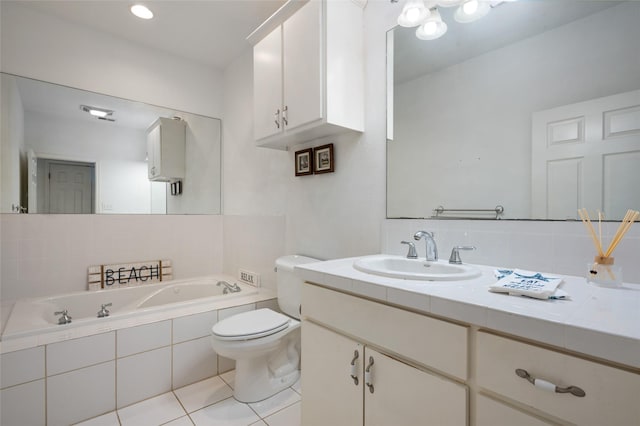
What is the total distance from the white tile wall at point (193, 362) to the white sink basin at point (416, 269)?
1.28 m

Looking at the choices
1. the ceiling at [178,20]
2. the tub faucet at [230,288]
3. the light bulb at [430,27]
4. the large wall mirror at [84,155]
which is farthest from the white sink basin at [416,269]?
the large wall mirror at [84,155]

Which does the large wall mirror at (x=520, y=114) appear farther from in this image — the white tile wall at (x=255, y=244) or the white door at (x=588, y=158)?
the white tile wall at (x=255, y=244)

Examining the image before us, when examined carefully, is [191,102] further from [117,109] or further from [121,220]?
[121,220]

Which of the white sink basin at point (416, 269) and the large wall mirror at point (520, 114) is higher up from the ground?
the large wall mirror at point (520, 114)

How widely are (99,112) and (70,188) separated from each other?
658mm

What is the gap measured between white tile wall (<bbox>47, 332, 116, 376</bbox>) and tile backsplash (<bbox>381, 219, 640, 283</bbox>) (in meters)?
1.75

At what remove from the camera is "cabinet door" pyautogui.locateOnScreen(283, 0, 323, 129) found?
61.9 inches

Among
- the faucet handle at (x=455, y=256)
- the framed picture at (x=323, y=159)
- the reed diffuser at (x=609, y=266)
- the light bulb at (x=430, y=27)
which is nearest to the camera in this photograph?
the reed diffuser at (x=609, y=266)

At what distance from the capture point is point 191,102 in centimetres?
291

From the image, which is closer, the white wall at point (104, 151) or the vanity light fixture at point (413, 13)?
the vanity light fixture at point (413, 13)

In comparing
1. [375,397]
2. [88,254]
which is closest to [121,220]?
[88,254]

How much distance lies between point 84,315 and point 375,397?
7.64ft

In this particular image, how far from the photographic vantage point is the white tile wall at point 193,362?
185cm

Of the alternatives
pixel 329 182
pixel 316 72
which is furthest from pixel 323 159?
pixel 316 72
